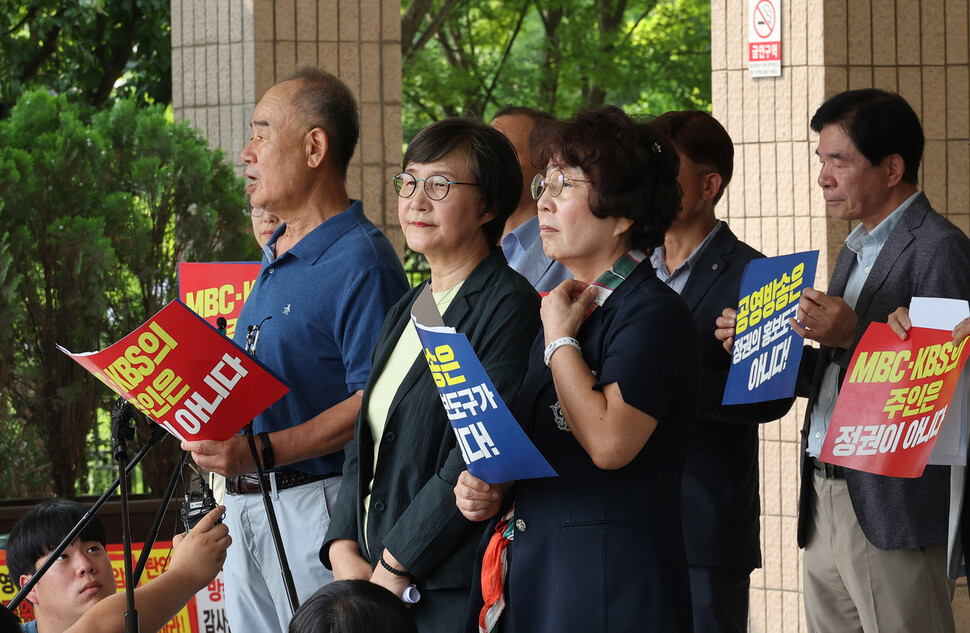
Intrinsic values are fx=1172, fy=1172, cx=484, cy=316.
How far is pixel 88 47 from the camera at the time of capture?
1088 centimetres

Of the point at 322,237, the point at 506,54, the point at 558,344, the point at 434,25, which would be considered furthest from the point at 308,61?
the point at 506,54

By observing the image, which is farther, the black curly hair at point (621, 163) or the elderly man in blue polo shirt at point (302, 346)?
the elderly man in blue polo shirt at point (302, 346)

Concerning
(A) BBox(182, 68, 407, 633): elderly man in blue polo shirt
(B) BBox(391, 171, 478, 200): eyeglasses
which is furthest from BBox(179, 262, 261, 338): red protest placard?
(B) BBox(391, 171, 478, 200): eyeglasses

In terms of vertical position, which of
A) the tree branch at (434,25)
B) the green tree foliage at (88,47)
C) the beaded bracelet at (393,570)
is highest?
the tree branch at (434,25)

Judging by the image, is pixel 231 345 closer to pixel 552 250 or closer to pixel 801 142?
pixel 552 250

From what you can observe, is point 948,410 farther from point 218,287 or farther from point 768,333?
point 218,287

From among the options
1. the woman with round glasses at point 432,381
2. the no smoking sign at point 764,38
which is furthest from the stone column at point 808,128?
the woman with round glasses at point 432,381

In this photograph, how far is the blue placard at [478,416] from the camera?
2.25 meters

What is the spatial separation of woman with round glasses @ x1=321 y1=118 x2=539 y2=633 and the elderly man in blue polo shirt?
0.25 metres

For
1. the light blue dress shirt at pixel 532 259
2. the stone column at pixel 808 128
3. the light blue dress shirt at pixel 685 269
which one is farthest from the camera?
the stone column at pixel 808 128

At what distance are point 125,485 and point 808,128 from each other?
3.63 m

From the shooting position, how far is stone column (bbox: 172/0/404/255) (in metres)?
6.02

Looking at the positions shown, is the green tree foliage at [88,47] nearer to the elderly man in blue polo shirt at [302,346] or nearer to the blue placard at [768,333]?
the elderly man in blue polo shirt at [302,346]

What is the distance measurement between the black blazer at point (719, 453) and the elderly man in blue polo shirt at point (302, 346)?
94cm
